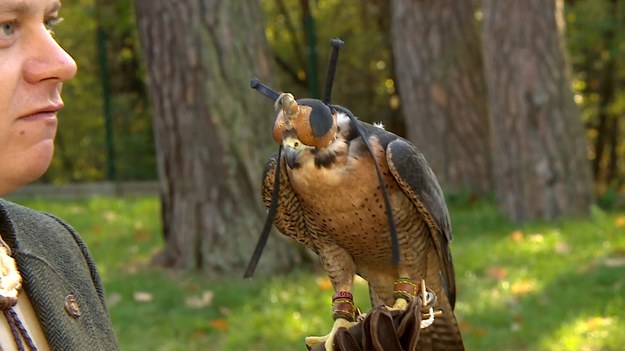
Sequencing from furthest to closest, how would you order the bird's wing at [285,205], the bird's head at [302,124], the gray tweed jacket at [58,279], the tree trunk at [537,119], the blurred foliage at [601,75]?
1. the blurred foliage at [601,75]
2. the tree trunk at [537,119]
3. the bird's wing at [285,205]
4. the gray tweed jacket at [58,279]
5. the bird's head at [302,124]

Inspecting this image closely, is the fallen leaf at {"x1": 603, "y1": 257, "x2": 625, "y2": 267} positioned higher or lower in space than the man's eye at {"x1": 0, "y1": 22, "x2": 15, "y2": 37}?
lower

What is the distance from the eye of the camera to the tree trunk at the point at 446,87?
10844mm

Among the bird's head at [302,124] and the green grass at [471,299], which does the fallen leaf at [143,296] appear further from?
A: the bird's head at [302,124]

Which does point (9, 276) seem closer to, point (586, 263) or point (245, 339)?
point (245, 339)

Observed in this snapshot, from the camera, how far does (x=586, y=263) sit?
7.01 m

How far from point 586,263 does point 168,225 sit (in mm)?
3183

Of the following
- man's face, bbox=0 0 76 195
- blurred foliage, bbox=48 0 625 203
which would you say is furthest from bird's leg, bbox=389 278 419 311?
blurred foliage, bbox=48 0 625 203

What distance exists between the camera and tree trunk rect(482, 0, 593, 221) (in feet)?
28.7

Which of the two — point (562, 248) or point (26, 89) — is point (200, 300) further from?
point (26, 89)

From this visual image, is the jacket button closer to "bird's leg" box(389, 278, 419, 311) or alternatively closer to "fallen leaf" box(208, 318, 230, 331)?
"bird's leg" box(389, 278, 419, 311)

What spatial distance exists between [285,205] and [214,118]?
4572 mm

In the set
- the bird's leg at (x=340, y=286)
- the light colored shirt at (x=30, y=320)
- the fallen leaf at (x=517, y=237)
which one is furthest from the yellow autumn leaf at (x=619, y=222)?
the light colored shirt at (x=30, y=320)

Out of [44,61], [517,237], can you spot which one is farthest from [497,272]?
[44,61]

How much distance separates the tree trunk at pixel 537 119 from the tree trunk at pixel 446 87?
181cm
